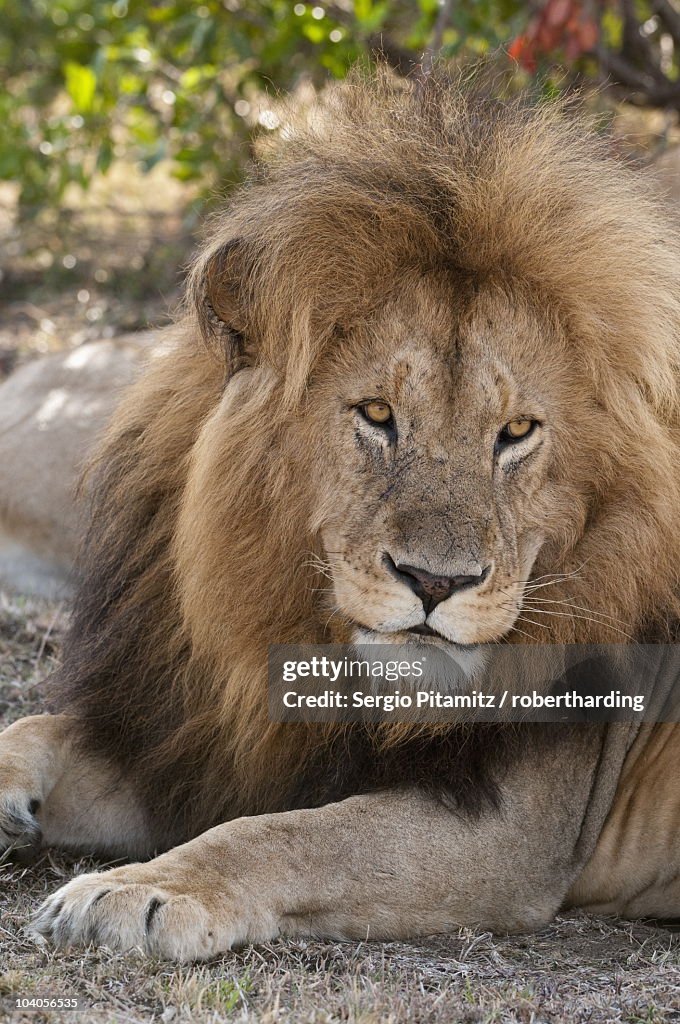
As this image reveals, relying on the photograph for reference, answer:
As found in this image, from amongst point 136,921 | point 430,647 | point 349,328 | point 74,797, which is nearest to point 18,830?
point 74,797

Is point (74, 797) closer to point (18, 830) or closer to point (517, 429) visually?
point (18, 830)

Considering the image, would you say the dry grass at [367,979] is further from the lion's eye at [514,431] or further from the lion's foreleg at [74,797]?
the lion's eye at [514,431]

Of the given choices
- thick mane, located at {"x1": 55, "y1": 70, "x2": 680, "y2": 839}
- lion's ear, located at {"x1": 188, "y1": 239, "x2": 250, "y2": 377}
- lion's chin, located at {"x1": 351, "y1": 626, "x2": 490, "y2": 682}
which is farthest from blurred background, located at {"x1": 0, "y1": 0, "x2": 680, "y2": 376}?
lion's chin, located at {"x1": 351, "y1": 626, "x2": 490, "y2": 682}

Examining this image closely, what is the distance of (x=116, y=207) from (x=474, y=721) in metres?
7.73

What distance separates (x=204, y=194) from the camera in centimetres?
763

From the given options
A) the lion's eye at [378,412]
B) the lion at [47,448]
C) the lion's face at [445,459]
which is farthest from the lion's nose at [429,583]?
the lion at [47,448]

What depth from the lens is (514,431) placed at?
2.81m

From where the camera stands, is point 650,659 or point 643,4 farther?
point 643,4

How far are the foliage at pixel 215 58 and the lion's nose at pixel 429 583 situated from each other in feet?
12.7

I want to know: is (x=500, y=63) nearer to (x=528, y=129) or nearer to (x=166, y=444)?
(x=528, y=129)

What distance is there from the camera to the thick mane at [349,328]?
2.88m

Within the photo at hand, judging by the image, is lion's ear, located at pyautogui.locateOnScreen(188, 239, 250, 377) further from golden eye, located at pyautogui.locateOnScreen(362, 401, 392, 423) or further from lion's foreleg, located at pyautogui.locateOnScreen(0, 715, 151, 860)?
lion's foreleg, located at pyautogui.locateOnScreen(0, 715, 151, 860)

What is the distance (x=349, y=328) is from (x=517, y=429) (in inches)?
15.5

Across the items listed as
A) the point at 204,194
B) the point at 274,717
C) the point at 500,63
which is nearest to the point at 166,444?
the point at 274,717
